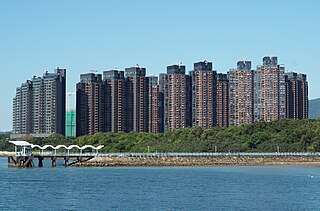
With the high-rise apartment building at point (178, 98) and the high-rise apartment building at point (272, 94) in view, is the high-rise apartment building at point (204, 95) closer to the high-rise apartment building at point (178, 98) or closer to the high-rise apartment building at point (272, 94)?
the high-rise apartment building at point (178, 98)

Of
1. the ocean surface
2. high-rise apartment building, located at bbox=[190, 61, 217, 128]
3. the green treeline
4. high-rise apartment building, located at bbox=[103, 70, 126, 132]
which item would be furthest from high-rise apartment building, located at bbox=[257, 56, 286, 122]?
the ocean surface

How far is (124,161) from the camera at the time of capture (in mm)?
94312

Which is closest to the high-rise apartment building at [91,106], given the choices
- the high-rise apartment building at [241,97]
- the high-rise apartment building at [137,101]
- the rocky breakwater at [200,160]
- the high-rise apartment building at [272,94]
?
the high-rise apartment building at [137,101]

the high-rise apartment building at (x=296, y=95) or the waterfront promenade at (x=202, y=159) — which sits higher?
the high-rise apartment building at (x=296, y=95)

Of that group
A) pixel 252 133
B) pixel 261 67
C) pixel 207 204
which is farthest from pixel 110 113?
pixel 207 204

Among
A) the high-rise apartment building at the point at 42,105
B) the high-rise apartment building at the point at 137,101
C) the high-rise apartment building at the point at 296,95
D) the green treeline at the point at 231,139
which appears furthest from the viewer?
the high-rise apartment building at the point at 42,105

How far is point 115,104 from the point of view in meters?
146

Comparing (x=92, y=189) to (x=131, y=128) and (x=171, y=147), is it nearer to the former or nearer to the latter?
(x=171, y=147)

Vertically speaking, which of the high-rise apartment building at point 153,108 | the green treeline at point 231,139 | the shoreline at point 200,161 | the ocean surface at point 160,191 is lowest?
the ocean surface at point 160,191

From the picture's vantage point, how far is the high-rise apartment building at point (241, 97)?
479 ft

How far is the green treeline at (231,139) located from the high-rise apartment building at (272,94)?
27.0 metres

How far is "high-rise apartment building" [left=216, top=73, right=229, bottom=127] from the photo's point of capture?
146250mm

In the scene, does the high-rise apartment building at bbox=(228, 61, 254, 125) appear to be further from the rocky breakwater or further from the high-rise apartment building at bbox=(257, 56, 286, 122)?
the rocky breakwater

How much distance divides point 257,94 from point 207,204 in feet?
338
